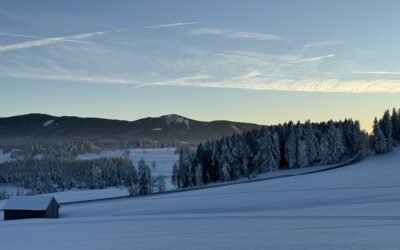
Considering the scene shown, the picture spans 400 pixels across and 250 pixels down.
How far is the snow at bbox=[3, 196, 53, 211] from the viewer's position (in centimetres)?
7064

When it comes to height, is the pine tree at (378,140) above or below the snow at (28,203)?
above

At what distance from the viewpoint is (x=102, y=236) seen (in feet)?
110

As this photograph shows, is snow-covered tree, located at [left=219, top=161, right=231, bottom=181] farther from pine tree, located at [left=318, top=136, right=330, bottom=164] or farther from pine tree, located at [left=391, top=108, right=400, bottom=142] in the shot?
pine tree, located at [left=391, top=108, right=400, bottom=142]

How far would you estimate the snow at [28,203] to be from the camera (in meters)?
70.6

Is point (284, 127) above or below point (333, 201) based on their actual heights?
above

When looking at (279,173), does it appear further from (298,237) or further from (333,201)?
(298,237)

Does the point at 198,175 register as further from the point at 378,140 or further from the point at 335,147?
the point at 378,140

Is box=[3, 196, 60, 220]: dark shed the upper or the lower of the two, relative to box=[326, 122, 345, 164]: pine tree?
lower

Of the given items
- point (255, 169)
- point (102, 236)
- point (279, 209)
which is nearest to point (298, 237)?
point (102, 236)

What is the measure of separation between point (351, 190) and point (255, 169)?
6162 centimetres

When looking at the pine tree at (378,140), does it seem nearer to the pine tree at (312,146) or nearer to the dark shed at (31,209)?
the pine tree at (312,146)

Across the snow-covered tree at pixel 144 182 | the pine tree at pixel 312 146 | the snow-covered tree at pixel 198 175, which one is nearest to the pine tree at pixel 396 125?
the pine tree at pixel 312 146

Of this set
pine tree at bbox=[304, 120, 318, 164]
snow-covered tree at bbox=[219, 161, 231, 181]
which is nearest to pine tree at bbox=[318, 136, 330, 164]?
pine tree at bbox=[304, 120, 318, 164]

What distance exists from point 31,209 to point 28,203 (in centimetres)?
149
